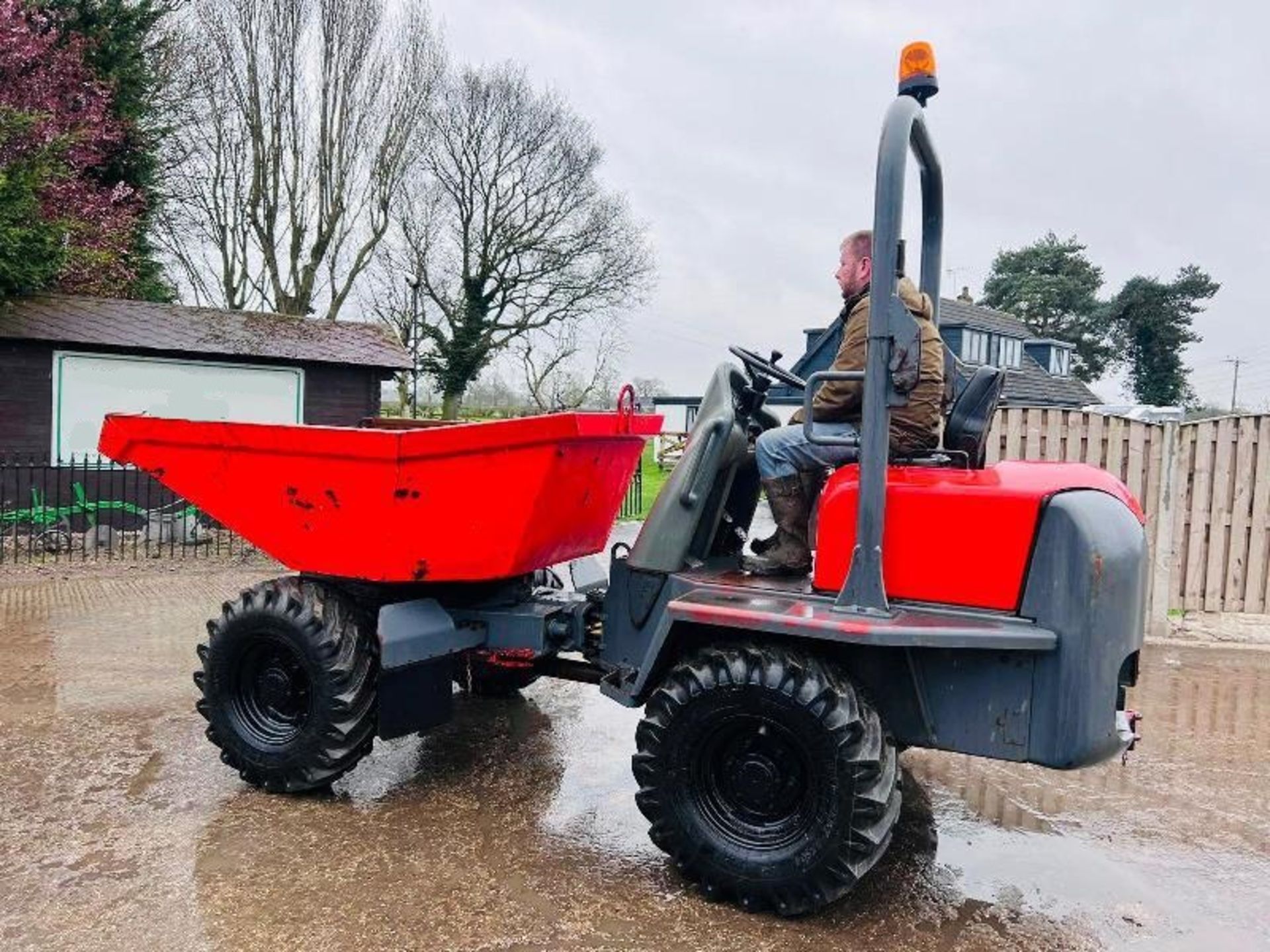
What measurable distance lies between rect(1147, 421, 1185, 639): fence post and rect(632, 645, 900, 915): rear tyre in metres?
5.74

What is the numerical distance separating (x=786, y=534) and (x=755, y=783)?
3.27 ft

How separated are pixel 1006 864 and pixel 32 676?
18.0ft

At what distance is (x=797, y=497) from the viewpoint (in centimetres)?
388

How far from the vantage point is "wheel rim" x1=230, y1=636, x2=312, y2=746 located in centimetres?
439

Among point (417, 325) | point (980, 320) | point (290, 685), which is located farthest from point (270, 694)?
point (980, 320)

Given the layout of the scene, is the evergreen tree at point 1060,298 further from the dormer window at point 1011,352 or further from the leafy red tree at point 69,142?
the leafy red tree at point 69,142

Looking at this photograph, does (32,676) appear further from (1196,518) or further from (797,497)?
(1196,518)

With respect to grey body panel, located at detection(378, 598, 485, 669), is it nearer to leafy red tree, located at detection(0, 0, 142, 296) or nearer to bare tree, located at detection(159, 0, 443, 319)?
leafy red tree, located at detection(0, 0, 142, 296)

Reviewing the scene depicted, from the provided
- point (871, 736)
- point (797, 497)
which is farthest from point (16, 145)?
point (871, 736)

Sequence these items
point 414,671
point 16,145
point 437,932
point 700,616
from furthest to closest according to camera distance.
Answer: point 16,145 → point 414,671 → point 700,616 → point 437,932

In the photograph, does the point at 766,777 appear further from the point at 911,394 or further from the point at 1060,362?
the point at 1060,362

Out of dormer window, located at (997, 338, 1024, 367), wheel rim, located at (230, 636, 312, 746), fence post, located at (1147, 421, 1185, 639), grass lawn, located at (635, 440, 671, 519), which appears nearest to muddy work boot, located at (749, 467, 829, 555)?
wheel rim, located at (230, 636, 312, 746)

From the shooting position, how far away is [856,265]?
12.3ft

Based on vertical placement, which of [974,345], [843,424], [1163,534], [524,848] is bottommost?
[524,848]
